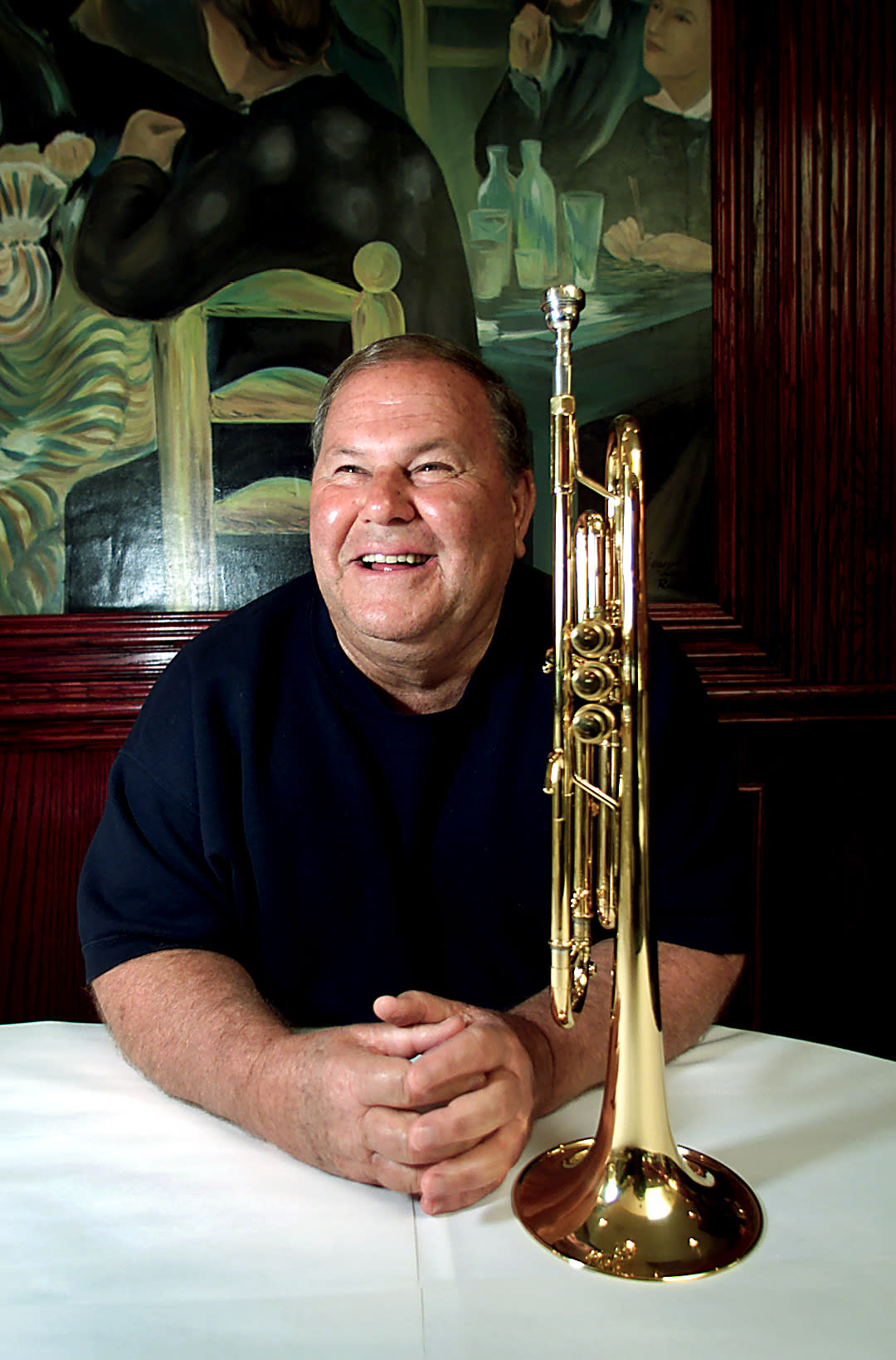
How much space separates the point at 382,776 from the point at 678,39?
2.03 metres

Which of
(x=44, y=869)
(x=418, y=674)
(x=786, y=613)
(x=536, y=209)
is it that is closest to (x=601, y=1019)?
(x=418, y=674)

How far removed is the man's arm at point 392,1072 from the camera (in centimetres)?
93

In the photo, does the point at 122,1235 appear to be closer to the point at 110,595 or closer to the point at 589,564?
the point at 589,564

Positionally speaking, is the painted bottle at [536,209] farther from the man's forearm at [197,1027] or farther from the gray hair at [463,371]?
the man's forearm at [197,1027]

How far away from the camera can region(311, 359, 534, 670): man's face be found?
1476 millimetres

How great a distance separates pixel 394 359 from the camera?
1.56 metres

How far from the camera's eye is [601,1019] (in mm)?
1224

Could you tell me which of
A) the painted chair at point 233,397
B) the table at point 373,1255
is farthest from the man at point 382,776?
the painted chair at point 233,397

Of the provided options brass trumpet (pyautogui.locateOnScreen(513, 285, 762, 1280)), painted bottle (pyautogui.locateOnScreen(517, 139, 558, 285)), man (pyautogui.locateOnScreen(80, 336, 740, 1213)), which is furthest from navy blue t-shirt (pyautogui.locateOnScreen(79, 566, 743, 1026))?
painted bottle (pyautogui.locateOnScreen(517, 139, 558, 285))

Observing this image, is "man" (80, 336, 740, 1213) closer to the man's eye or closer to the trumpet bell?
the man's eye

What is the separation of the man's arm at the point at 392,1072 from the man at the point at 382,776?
0.11 meters

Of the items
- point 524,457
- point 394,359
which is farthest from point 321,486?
point 524,457

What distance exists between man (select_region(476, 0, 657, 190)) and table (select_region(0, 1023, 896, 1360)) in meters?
2.18

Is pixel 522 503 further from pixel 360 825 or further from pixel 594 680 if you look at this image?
pixel 594 680
